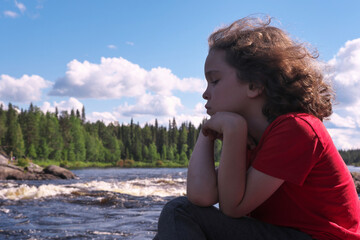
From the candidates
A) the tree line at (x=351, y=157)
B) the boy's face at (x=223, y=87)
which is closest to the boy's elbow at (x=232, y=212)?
the boy's face at (x=223, y=87)

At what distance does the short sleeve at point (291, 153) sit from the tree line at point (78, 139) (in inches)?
2069

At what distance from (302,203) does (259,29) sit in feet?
2.99

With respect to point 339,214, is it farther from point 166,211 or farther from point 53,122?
point 53,122

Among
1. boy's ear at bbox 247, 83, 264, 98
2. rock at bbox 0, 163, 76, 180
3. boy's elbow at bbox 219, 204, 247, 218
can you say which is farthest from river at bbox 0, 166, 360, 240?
rock at bbox 0, 163, 76, 180

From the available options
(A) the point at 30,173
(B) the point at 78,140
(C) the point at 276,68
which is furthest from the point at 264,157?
(B) the point at 78,140

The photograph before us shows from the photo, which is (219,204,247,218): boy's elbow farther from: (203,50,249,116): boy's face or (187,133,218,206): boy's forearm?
(203,50,249,116): boy's face

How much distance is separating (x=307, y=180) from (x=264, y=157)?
23 centimetres

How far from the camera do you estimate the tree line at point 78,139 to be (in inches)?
2347

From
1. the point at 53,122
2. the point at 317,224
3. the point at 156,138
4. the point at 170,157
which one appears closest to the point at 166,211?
the point at 317,224

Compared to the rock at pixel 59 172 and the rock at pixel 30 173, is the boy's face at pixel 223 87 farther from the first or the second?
the rock at pixel 59 172

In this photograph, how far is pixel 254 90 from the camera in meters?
1.71

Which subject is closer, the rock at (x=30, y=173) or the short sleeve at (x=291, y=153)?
the short sleeve at (x=291, y=153)

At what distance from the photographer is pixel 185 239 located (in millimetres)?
1534

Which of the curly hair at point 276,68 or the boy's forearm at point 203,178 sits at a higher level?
the curly hair at point 276,68
